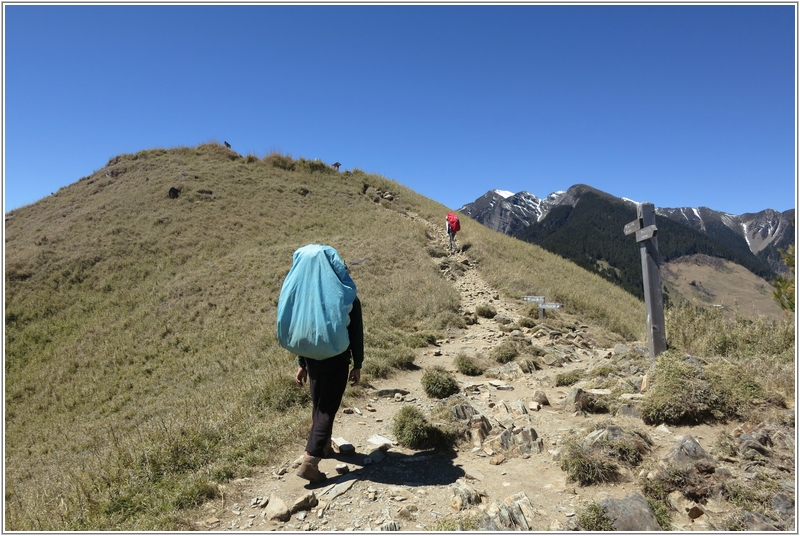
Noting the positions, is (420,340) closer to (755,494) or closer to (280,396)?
(280,396)

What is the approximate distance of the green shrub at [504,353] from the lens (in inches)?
372

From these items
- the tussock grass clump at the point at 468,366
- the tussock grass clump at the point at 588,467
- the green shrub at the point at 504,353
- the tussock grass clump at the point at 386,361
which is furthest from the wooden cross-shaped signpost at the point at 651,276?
the tussock grass clump at the point at 386,361

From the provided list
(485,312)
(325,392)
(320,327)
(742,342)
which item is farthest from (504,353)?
(320,327)

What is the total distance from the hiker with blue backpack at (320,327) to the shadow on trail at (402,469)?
0.38m

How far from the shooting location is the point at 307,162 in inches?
1559

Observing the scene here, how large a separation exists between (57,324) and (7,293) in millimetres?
5279

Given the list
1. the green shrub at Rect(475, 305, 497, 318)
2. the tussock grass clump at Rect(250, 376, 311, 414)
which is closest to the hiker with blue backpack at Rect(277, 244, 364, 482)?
the tussock grass clump at Rect(250, 376, 311, 414)

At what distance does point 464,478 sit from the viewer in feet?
14.2

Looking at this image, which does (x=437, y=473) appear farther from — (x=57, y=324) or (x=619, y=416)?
(x=57, y=324)

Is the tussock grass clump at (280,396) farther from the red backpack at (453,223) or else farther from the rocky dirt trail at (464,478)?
the red backpack at (453,223)

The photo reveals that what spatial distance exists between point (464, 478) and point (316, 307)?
7.85 feet

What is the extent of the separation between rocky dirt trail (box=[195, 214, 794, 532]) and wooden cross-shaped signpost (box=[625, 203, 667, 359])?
563mm

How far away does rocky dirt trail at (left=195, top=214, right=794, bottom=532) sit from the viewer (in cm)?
354

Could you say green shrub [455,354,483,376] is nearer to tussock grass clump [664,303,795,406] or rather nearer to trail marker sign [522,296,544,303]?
tussock grass clump [664,303,795,406]
